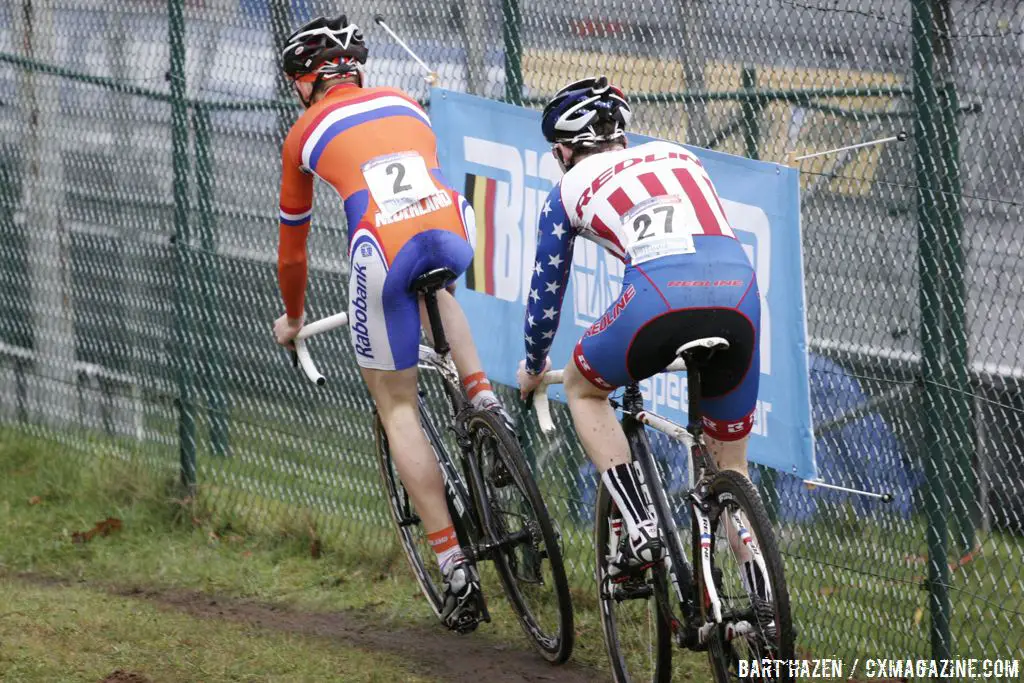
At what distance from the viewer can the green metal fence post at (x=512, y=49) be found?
6.43m

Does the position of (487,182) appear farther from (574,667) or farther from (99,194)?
(99,194)

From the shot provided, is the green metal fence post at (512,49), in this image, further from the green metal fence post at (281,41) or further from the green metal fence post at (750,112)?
the green metal fence post at (281,41)

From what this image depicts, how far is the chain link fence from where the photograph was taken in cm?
519

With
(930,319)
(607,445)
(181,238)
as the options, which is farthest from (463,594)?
(181,238)

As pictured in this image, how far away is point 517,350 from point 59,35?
163 inches

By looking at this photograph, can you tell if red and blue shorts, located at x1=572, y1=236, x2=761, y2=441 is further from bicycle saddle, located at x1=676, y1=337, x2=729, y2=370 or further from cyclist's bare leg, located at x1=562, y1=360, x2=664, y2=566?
cyclist's bare leg, located at x1=562, y1=360, x2=664, y2=566

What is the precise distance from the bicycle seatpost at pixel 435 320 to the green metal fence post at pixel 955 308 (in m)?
1.87

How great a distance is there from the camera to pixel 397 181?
5.39m

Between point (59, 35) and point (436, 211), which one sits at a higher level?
point (59, 35)

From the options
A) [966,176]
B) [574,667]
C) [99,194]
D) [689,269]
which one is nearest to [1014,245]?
[966,176]

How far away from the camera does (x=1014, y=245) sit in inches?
201

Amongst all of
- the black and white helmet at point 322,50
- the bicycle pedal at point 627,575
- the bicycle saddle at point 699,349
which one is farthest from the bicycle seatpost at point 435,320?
the bicycle saddle at point 699,349

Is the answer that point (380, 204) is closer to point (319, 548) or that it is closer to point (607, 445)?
point (607, 445)

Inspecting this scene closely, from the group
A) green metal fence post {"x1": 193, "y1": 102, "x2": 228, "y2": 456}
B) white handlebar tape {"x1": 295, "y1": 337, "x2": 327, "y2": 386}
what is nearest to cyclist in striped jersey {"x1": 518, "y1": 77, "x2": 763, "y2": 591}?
white handlebar tape {"x1": 295, "y1": 337, "x2": 327, "y2": 386}
